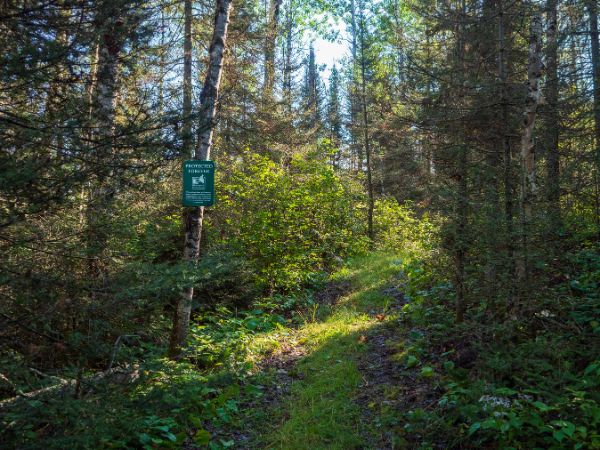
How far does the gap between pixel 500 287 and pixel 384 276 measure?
20.6 ft

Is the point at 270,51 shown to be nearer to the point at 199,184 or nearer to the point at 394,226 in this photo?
the point at 199,184

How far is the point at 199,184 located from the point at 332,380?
3.22 m

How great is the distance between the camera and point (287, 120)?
49.1ft

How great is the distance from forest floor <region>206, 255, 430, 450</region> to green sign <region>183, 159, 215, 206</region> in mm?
2585

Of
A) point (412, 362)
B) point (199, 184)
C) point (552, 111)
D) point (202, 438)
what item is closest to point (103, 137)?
point (199, 184)

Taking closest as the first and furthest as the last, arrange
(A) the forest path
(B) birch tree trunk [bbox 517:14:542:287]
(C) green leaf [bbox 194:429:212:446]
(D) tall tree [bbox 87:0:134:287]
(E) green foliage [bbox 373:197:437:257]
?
1. (D) tall tree [bbox 87:0:134:287]
2. (C) green leaf [bbox 194:429:212:446]
3. (A) the forest path
4. (B) birch tree trunk [bbox 517:14:542:287]
5. (E) green foliage [bbox 373:197:437:257]

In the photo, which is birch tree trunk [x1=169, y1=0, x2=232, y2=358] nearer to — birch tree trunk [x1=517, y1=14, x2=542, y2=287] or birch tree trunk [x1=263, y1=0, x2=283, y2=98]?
birch tree trunk [x1=263, y1=0, x2=283, y2=98]

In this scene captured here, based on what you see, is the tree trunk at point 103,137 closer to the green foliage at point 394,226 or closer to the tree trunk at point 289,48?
the green foliage at point 394,226

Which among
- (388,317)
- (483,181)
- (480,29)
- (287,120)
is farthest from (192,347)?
(287,120)

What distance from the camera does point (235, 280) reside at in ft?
28.9

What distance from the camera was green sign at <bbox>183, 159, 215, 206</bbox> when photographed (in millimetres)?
5789

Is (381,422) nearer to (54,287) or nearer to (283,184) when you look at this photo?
(54,287)

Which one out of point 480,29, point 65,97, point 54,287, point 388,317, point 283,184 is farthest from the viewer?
point 283,184

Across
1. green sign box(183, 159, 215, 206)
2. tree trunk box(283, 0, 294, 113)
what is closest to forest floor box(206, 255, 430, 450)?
green sign box(183, 159, 215, 206)
